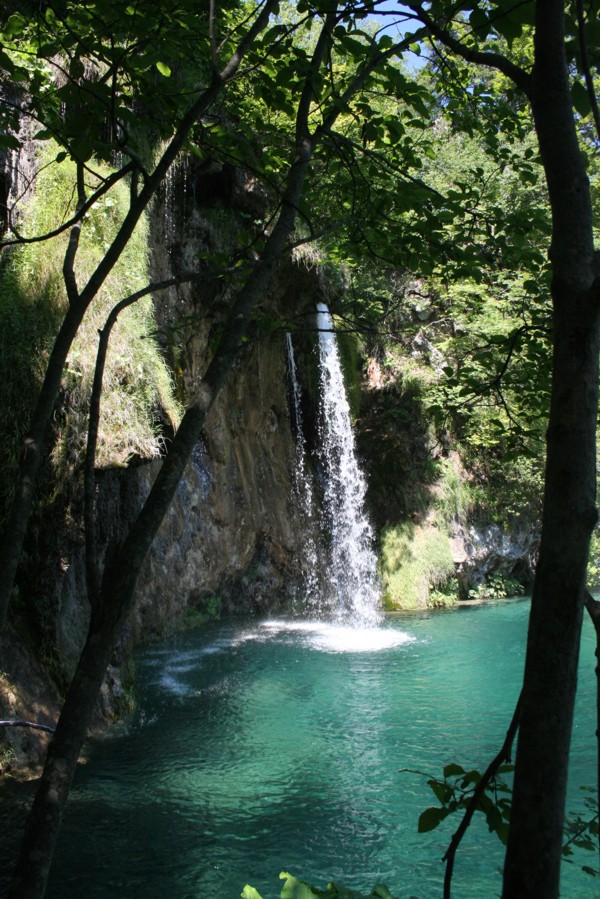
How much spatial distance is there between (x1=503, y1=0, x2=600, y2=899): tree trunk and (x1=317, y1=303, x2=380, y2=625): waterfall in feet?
38.0

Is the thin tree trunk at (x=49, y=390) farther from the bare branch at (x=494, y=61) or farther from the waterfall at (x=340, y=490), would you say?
the waterfall at (x=340, y=490)

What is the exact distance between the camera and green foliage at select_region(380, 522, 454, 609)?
42.3ft

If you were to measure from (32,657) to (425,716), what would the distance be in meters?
3.43

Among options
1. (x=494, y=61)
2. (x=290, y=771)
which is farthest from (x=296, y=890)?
(x=290, y=771)

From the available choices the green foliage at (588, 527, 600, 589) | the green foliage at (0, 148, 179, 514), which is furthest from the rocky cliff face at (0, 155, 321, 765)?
the green foliage at (588, 527, 600, 589)

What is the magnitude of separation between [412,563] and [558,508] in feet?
40.2

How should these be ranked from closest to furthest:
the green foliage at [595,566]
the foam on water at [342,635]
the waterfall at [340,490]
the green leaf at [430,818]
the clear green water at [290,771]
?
the green leaf at [430,818]
the clear green water at [290,771]
the foam on water at [342,635]
the waterfall at [340,490]
the green foliage at [595,566]

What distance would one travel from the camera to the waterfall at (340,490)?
12922 mm

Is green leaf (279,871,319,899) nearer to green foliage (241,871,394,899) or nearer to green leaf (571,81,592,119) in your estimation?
green foliage (241,871,394,899)

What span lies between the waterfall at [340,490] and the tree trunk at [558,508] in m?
11.6

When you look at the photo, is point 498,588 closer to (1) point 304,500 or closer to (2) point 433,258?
(1) point 304,500

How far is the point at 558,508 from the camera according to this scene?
117 cm

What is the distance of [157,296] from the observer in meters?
8.79

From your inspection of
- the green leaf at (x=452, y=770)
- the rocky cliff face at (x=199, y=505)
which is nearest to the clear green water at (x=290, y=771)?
the rocky cliff face at (x=199, y=505)
